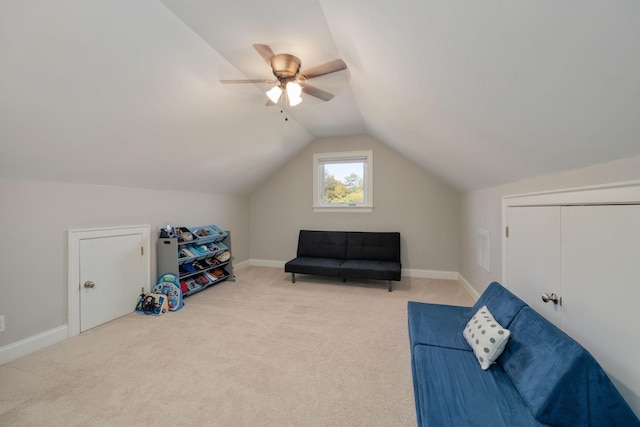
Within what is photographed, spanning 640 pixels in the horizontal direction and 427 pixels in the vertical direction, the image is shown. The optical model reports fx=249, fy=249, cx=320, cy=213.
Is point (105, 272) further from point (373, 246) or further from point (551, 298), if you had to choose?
point (551, 298)

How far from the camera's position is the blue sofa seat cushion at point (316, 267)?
152 inches

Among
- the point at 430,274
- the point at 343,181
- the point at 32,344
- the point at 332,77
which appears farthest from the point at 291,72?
the point at 430,274

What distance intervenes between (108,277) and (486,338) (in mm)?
3529

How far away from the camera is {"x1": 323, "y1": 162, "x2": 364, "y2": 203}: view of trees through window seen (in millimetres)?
4734

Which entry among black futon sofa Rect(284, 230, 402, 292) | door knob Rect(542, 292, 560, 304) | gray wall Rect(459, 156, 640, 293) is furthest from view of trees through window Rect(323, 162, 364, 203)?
door knob Rect(542, 292, 560, 304)

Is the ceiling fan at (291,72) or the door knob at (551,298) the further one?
the ceiling fan at (291,72)

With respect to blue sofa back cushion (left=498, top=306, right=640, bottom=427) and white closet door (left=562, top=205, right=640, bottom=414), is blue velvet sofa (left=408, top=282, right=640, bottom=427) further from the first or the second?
white closet door (left=562, top=205, right=640, bottom=414)

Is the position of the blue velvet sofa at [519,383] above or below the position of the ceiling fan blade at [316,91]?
below

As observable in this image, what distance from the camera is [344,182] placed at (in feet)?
15.8

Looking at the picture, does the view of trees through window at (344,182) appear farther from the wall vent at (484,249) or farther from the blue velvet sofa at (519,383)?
the blue velvet sofa at (519,383)

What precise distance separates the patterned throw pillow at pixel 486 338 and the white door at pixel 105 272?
344 cm

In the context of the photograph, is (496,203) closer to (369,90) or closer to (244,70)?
(369,90)

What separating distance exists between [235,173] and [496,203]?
363 centimetres

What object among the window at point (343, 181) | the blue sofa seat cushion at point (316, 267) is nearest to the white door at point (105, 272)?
the blue sofa seat cushion at point (316, 267)
